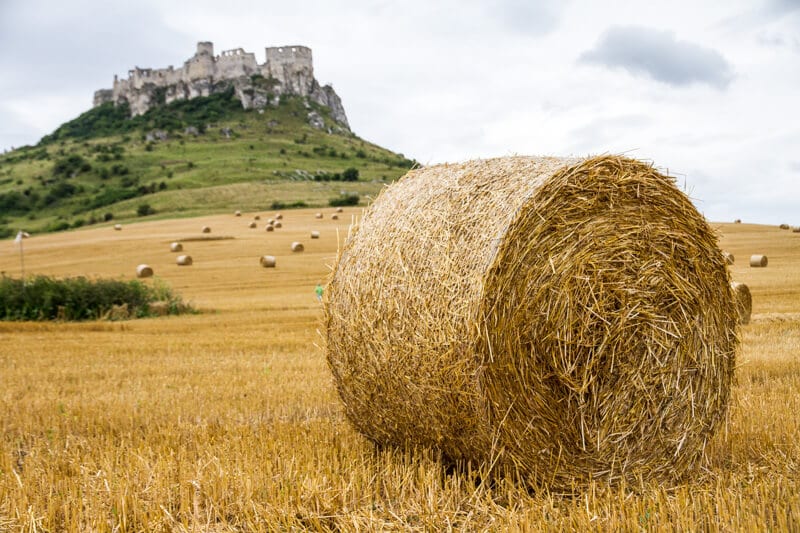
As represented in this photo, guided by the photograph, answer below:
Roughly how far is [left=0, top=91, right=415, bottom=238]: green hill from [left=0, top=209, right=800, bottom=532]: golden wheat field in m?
51.8

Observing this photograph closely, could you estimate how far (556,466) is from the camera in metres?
4.95

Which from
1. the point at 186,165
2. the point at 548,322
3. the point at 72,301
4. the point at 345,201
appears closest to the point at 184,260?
the point at 72,301

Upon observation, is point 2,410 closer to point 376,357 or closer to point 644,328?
point 376,357

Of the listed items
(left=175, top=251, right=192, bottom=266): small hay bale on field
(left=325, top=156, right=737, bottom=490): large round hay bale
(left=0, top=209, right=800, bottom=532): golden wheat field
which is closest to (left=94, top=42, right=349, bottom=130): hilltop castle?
(left=175, top=251, right=192, bottom=266): small hay bale on field

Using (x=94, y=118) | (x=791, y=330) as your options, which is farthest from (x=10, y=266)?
(x=94, y=118)

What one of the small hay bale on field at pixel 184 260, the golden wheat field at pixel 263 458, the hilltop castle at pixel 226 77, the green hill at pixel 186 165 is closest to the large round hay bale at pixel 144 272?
the small hay bale on field at pixel 184 260

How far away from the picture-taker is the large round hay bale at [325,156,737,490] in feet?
15.7

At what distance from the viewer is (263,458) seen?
5.23 metres

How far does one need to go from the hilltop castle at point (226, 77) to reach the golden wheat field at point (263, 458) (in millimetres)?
117877

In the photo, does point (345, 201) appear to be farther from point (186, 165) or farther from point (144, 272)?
point (186, 165)

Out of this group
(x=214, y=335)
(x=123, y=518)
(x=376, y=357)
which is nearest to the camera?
(x=123, y=518)

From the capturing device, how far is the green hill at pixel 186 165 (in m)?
67.6

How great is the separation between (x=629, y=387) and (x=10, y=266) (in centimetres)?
3687

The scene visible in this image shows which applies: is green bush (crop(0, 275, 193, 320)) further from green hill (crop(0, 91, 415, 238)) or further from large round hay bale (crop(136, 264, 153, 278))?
green hill (crop(0, 91, 415, 238))
